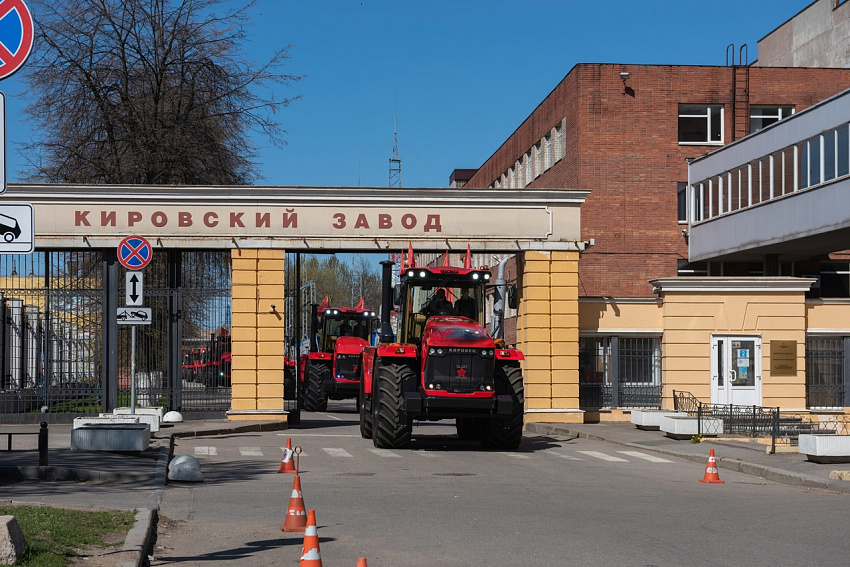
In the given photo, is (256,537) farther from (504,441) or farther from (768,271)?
(768,271)

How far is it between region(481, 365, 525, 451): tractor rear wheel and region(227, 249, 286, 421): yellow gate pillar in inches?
290

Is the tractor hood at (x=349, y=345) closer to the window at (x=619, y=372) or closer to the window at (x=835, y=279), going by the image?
the window at (x=619, y=372)

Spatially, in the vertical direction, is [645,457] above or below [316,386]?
below

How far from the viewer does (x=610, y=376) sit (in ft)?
99.2

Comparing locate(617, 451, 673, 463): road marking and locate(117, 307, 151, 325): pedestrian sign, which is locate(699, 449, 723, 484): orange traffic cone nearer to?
locate(617, 451, 673, 463): road marking

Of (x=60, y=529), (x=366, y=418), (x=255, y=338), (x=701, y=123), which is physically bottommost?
(x=366, y=418)

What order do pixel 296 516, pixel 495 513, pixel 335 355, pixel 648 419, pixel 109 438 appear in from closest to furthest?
pixel 296 516, pixel 495 513, pixel 109 438, pixel 648 419, pixel 335 355

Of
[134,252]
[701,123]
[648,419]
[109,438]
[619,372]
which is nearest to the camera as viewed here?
[109,438]

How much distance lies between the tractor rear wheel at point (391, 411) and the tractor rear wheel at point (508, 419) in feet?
5.39

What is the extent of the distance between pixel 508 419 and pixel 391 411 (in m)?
2.19

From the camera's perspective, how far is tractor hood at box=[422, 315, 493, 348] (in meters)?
20.5

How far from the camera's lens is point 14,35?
7.93 metres

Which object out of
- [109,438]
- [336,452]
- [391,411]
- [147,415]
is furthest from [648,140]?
[109,438]

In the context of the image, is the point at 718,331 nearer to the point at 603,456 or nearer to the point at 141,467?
the point at 603,456
